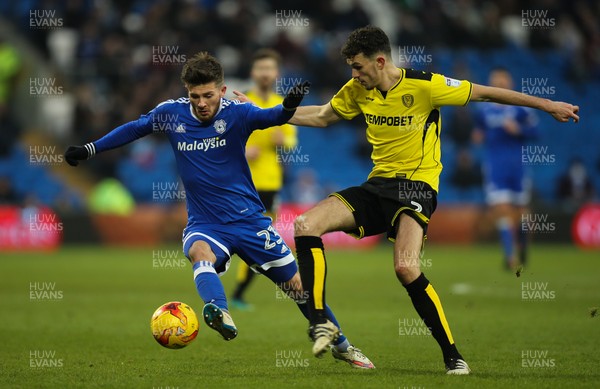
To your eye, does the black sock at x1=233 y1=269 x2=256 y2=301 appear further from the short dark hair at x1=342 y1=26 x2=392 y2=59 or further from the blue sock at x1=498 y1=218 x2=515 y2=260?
the blue sock at x1=498 y1=218 x2=515 y2=260

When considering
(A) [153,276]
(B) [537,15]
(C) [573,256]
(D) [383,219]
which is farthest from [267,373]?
(B) [537,15]

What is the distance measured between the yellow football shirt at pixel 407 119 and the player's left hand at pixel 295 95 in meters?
0.62

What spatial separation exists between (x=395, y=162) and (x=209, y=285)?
1.71 metres

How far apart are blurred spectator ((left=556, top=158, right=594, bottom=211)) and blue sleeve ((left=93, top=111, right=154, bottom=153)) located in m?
16.7

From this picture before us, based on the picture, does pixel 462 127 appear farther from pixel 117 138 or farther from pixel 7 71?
pixel 117 138

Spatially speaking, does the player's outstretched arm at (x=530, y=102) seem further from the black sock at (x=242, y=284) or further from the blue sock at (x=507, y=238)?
the blue sock at (x=507, y=238)

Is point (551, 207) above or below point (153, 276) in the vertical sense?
above

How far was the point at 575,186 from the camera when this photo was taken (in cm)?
2250

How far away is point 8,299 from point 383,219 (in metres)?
7.07

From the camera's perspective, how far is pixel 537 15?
86.6 feet

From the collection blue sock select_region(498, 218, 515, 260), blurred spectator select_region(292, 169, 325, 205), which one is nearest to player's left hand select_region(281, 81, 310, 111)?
blue sock select_region(498, 218, 515, 260)

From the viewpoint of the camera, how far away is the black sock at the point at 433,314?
6848 mm

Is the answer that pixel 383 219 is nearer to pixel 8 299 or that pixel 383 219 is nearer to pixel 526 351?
pixel 526 351

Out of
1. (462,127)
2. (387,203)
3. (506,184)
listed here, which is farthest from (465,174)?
(387,203)
